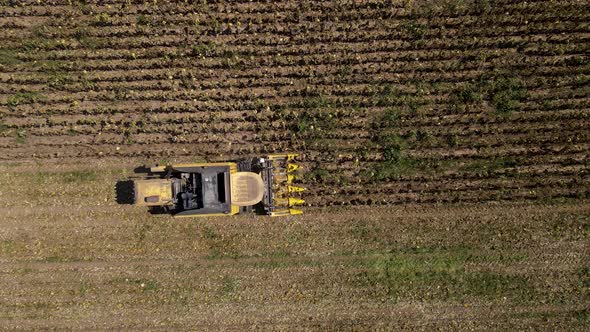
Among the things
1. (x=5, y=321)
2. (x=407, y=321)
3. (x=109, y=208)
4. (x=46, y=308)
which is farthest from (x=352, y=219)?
(x=5, y=321)

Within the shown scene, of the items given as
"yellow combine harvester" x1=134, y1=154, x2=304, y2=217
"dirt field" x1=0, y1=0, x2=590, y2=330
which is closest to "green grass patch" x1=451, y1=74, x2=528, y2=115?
"dirt field" x1=0, y1=0, x2=590, y2=330

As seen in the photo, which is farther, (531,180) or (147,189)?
(531,180)

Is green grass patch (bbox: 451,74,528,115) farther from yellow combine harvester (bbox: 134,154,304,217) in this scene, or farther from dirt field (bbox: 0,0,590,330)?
yellow combine harvester (bbox: 134,154,304,217)

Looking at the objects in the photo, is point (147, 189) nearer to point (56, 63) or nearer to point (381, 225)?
point (56, 63)

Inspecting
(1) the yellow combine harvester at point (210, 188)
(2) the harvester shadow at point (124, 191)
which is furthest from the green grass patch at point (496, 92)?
(2) the harvester shadow at point (124, 191)

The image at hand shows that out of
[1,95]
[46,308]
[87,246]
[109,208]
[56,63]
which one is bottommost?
[46,308]

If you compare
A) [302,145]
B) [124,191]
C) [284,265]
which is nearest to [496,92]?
[302,145]
